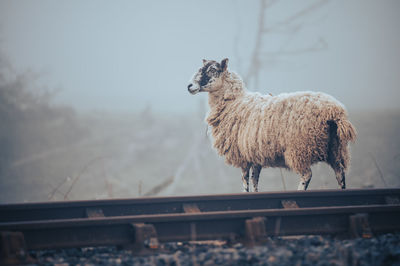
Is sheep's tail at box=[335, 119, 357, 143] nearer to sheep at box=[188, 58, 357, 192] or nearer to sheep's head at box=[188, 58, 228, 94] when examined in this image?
sheep at box=[188, 58, 357, 192]

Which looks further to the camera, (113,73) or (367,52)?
(113,73)

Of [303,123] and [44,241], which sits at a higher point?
[303,123]

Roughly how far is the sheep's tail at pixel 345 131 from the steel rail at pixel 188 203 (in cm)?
73

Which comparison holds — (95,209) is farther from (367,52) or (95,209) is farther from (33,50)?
(33,50)

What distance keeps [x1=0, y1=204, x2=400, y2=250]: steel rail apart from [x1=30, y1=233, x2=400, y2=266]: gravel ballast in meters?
0.11

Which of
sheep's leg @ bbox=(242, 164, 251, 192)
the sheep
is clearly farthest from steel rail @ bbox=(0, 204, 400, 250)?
sheep's leg @ bbox=(242, 164, 251, 192)

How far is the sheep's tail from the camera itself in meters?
4.89

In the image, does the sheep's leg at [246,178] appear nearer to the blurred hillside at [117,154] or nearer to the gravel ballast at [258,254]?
the gravel ballast at [258,254]

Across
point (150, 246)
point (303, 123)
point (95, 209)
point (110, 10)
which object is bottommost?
point (150, 246)

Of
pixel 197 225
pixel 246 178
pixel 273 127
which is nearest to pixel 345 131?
pixel 273 127

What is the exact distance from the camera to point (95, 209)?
412 centimetres

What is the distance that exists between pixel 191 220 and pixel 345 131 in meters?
2.47

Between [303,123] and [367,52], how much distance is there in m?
21.4

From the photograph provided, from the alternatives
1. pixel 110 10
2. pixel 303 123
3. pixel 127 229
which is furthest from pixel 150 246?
pixel 110 10
